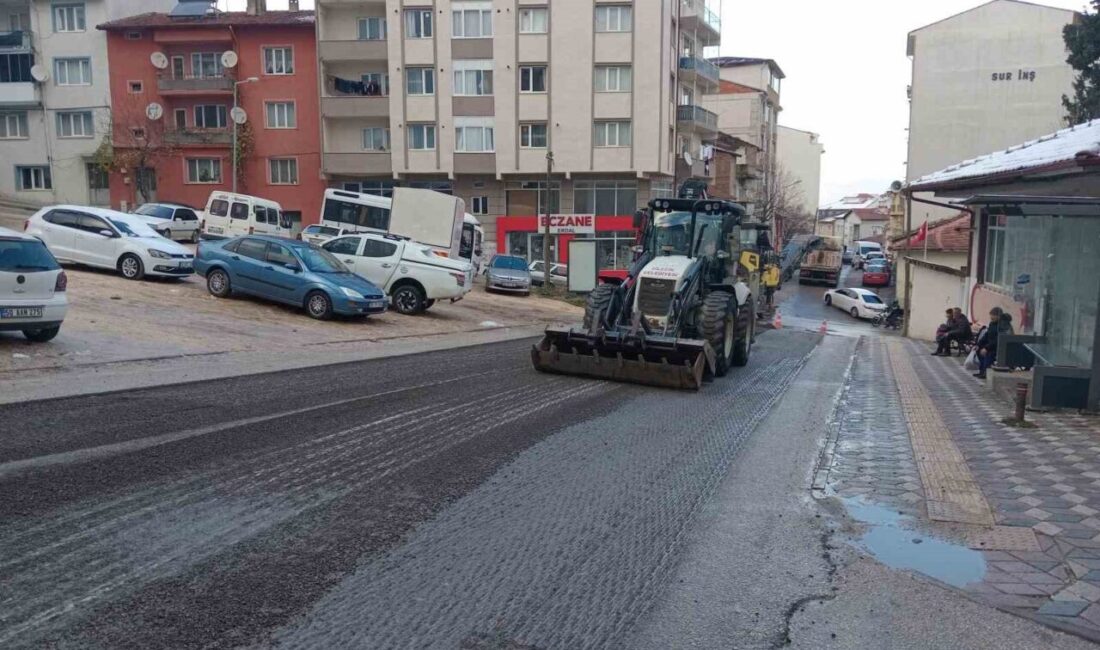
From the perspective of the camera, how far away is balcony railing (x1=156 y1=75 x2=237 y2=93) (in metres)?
45.2

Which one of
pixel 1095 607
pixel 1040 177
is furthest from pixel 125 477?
pixel 1040 177

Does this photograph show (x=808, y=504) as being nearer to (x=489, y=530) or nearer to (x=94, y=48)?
(x=489, y=530)

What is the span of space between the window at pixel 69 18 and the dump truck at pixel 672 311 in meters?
45.6

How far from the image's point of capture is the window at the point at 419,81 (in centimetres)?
4381

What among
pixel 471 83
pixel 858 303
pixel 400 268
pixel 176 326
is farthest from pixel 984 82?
pixel 176 326

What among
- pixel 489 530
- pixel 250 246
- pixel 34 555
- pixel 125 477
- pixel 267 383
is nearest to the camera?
pixel 34 555

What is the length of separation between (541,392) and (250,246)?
34.2 ft

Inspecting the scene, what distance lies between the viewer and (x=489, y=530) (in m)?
5.68

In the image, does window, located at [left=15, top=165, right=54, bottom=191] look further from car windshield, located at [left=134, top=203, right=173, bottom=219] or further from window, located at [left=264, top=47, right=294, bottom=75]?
car windshield, located at [left=134, top=203, right=173, bottom=219]

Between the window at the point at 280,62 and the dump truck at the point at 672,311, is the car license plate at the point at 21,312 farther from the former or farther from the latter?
the window at the point at 280,62

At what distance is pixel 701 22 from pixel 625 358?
41.9 m

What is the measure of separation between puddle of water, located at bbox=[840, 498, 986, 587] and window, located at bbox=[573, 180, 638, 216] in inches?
1528

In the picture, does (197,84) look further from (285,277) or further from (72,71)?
(285,277)

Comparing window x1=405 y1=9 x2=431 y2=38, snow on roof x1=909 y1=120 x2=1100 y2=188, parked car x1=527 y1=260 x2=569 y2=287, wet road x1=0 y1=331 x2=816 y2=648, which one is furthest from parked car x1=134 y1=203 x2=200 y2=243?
snow on roof x1=909 y1=120 x2=1100 y2=188
